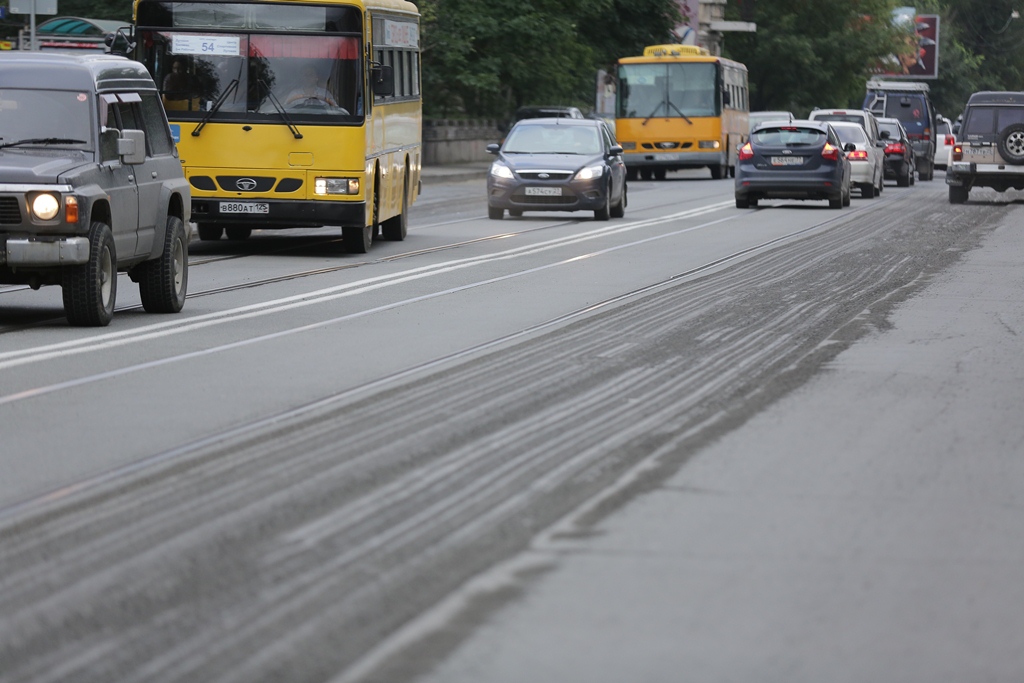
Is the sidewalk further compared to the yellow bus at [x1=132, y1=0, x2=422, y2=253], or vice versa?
the sidewalk

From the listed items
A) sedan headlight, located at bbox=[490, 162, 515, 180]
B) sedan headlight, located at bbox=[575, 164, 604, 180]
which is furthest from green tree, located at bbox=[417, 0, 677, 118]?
sedan headlight, located at bbox=[575, 164, 604, 180]

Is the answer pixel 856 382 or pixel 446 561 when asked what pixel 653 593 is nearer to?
pixel 446 561

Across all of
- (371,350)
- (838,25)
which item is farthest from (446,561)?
(838,25)

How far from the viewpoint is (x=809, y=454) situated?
26.3 ft

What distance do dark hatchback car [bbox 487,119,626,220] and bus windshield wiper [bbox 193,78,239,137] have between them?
811 centimetres

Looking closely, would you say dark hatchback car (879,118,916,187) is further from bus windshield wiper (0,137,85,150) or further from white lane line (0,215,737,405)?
bus windshield wiper (0,137,85,150)

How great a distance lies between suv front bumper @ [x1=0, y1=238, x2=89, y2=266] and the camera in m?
12.7

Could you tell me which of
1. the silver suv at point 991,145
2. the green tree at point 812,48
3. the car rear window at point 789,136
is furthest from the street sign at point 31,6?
the green tree at point 812,48

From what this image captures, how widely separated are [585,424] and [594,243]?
14.9m

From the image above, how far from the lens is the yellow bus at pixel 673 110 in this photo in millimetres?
53625

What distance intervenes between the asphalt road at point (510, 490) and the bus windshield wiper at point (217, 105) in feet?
18.2

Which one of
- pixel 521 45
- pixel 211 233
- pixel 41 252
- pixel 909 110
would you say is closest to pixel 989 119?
pixel 211 233

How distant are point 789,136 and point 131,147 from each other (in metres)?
20.9

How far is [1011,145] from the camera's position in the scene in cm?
3497
